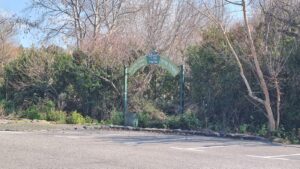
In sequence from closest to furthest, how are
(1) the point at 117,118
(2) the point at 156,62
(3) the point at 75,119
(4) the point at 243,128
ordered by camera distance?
(4) the point at 243,128 → (1) the point at 117,118 → (2) the point at 156,62 → (3) the point at 75,119

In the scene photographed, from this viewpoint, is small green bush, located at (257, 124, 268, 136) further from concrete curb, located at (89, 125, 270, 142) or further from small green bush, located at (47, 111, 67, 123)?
small green bush, located at (47, 111, 67, 123)

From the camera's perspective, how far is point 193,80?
23.0 metres

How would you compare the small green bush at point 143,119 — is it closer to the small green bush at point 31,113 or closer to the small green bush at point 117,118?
the small green bush at point 117,118

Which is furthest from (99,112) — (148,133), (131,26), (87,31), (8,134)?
(87,31)

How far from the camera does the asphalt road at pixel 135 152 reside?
1133 centimetres

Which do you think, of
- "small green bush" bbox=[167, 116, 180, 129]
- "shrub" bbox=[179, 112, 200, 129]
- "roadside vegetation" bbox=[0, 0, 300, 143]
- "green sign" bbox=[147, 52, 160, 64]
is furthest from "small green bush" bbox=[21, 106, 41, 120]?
"shrub" bbox=[179, 112, 200, 129]

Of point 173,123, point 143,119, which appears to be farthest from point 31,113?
point 173,123

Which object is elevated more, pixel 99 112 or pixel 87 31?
pixel 87 31

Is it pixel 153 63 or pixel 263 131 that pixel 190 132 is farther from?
pixel 153 63

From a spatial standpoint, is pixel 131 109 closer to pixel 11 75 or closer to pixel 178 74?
pixel 178 74

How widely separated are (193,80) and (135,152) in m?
9.85

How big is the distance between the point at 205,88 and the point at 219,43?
1.87 m

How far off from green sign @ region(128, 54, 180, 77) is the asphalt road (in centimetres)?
516

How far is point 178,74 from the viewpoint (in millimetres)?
23578
